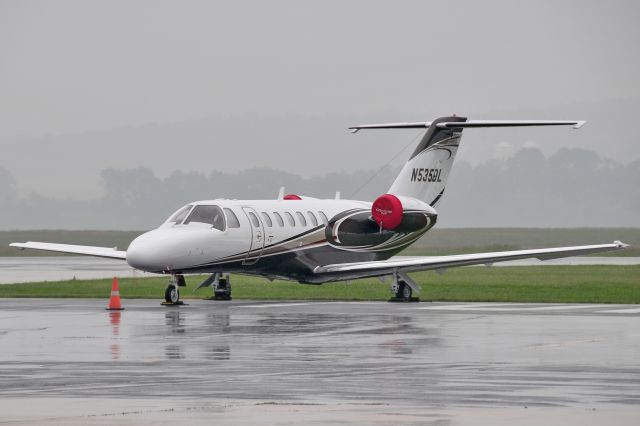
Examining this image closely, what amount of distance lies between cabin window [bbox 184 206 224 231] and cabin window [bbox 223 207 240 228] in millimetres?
198

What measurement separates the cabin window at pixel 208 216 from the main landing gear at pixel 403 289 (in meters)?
4.59

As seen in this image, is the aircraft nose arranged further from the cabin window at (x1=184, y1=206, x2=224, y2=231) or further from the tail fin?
the tail fin

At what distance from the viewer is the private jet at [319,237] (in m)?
34.3

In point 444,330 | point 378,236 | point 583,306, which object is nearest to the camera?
point 444,330

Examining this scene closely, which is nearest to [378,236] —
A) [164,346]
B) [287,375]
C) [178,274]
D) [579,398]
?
[178,274]

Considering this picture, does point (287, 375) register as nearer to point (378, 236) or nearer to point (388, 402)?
point (388, 402)

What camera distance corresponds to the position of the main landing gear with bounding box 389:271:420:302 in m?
35.3

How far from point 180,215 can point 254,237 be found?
2087 millimetres

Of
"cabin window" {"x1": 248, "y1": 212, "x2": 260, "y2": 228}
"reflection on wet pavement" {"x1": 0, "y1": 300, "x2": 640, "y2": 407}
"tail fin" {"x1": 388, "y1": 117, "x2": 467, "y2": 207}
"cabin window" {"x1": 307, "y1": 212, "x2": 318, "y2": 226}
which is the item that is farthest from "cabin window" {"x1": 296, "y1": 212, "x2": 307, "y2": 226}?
"reflection on wet pavement" {"x1": 0, "y1": 300, "x2": 640, "y2": 407}

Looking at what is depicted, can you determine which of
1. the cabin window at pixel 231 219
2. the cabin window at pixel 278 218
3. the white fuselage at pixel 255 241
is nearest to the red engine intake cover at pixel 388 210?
the white fuselage at pixel 255 241

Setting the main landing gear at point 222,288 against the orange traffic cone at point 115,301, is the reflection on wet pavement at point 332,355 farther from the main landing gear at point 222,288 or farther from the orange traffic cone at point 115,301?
the main landing gear at point 222,288

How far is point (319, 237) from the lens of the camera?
126ft

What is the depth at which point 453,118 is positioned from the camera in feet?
134

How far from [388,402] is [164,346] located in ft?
26.1
